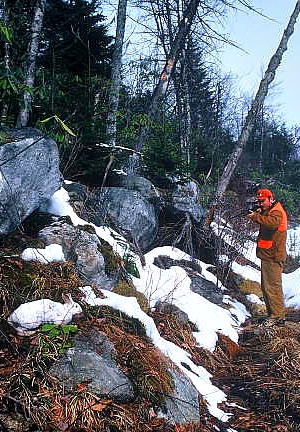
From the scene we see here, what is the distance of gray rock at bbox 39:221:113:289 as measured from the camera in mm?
5043

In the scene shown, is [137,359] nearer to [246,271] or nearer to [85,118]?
[85,118]

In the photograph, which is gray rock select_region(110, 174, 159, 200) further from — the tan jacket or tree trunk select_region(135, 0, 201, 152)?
the tan jacket

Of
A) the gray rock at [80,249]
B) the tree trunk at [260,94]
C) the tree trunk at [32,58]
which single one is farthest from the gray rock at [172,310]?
the tree trunk at [260,94]

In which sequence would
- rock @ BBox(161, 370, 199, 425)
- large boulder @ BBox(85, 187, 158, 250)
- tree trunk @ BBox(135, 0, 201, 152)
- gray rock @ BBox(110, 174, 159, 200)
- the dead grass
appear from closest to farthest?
1. rock @ BBox(161, 370, 199, 425)
2. the dead grass
3. large boulder @ BBox(85, 187, 158, 250)
4. gray rock @ BBox(110, 174, 159, 200)
5. tree trunk @ BBox(135, 0, 201, 152)

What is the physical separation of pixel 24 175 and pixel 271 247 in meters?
4.38

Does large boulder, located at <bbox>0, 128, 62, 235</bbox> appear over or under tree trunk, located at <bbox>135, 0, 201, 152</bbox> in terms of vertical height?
under

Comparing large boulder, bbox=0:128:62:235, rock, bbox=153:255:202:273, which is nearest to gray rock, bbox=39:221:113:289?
large boulder, bbox=0:128:62:235

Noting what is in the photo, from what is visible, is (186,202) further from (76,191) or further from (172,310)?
(172,310)

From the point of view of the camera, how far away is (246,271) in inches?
368

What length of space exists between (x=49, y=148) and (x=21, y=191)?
0.71m

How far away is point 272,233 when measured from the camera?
729cm

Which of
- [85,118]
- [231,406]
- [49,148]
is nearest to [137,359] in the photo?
[231,406]

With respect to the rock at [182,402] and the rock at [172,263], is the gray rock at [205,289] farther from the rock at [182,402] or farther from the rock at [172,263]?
the rock at [182,402]

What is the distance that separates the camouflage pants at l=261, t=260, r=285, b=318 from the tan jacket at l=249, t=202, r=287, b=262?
138 millimetres
